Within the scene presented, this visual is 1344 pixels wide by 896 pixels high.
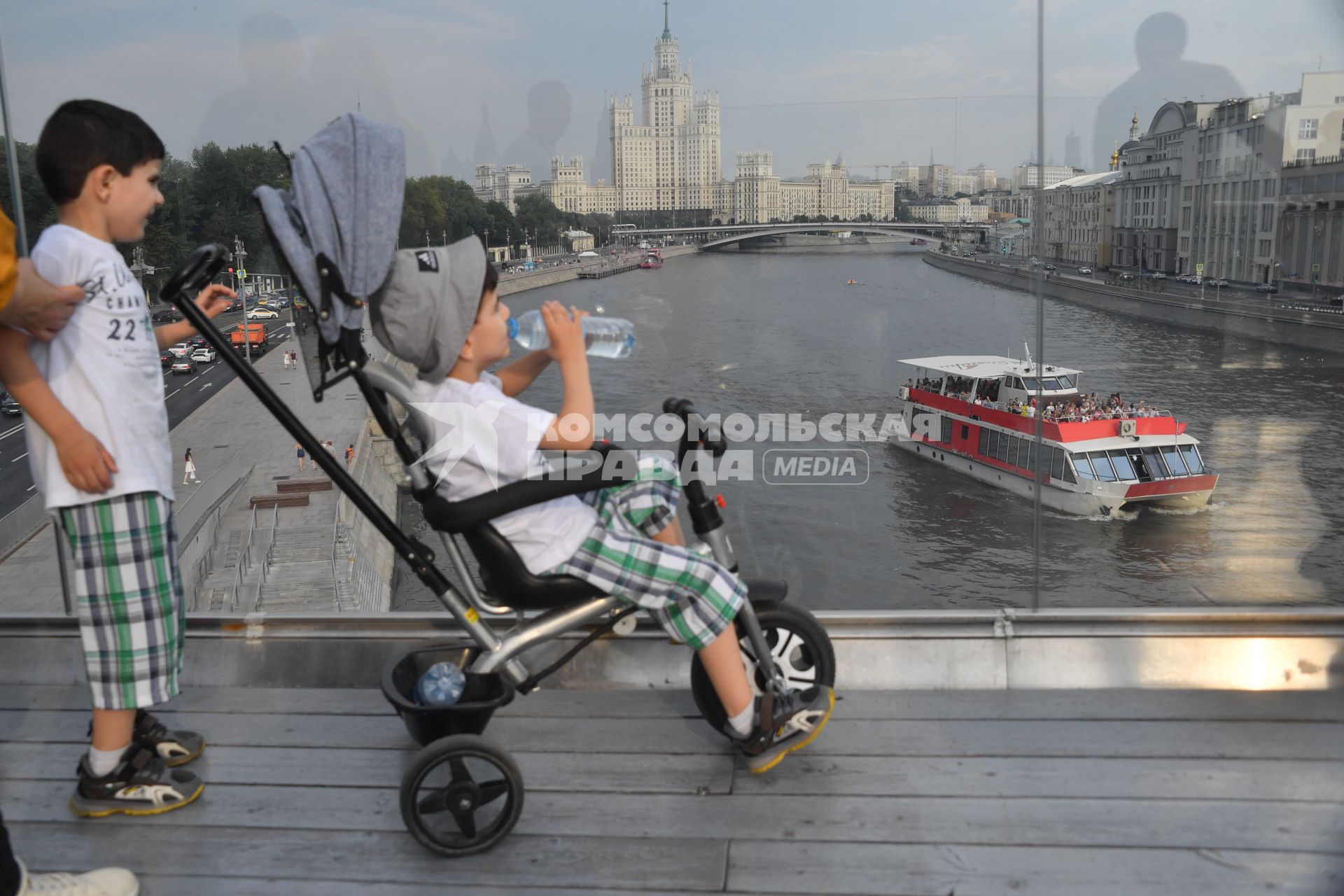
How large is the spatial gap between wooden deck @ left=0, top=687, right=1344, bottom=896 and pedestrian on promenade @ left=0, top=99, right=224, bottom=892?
0.10 meters

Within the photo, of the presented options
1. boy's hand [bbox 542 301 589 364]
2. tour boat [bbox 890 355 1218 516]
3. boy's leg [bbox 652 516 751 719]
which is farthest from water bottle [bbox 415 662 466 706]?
tour boat [bbox 890 355 1218 516]

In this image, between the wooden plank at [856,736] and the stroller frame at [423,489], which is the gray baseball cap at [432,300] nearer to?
the stroller frame at [423,489]

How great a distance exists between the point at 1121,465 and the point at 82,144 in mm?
12881

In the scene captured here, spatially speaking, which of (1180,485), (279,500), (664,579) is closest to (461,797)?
(664,579)

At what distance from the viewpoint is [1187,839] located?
4.65ft

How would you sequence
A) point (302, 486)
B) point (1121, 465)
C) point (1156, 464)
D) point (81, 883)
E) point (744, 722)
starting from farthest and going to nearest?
point (1156, 464) < point (1121, 465) < point (302, 486) < point (744, 722) < point (81, 883)

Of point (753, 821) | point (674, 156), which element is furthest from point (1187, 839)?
point (674, 156)

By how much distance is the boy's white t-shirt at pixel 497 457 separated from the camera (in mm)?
1492

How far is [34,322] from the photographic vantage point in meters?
1.40

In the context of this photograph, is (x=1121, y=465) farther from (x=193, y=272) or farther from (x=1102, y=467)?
(x=193, y=272)

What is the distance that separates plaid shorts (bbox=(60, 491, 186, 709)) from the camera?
1.51 metres

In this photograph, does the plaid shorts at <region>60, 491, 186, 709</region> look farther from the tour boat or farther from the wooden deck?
the tour boat

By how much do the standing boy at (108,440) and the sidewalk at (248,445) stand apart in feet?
0.67

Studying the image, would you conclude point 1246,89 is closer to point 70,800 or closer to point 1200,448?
point 70,800
